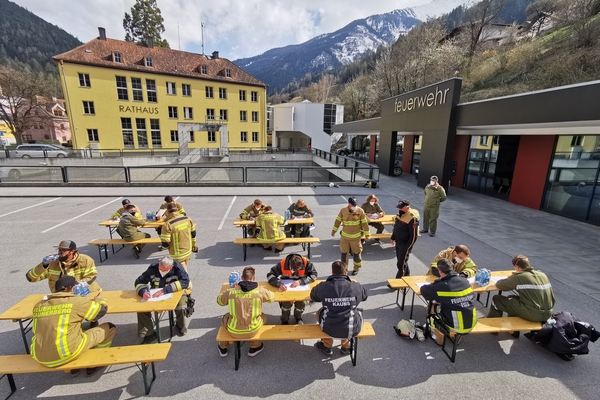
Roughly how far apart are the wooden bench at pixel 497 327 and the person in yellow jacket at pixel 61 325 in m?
4.68

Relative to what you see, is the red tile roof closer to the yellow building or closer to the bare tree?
the yellow building

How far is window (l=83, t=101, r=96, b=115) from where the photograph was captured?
30766 millimetres

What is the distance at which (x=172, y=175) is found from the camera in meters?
15.3

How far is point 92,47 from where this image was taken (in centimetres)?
3128

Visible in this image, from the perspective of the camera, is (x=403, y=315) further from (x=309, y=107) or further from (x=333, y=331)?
(x=309, y=107)

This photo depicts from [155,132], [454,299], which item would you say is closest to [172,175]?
[454,299]

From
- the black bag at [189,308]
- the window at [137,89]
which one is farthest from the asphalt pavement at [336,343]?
the window at [137,89]

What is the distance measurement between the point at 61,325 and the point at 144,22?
58210 mm

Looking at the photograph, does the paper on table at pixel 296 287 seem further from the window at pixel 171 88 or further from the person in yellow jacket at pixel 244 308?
the window at pixel 171 88

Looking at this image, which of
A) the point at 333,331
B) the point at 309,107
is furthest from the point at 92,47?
the point at 333,331

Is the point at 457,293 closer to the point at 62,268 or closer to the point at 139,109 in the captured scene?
the point at 62,268

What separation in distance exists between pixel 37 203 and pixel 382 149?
2052 centimetres

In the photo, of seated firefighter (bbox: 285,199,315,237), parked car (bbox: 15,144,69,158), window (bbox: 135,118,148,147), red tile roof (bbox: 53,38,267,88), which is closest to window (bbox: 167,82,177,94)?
red tile roof (bbox: 53,38,267,88)

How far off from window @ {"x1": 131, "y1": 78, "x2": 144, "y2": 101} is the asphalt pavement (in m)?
25.9
